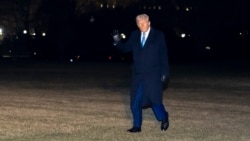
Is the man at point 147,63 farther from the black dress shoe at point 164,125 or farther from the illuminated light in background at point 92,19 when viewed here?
the illuminated light in background at point 92,19

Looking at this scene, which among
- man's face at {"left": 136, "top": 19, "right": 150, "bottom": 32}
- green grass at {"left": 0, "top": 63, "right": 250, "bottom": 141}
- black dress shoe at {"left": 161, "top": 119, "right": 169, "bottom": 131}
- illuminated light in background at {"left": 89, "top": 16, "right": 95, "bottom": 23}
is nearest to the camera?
man's face at {"left": 136, "top": 19, "right": 150, "bottom": 32}

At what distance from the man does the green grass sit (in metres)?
0.67

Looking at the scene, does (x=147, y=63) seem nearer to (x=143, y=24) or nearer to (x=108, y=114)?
(x=143, y=24)

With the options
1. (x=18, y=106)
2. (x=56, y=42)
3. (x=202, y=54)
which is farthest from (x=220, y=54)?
(x=18, y=106)

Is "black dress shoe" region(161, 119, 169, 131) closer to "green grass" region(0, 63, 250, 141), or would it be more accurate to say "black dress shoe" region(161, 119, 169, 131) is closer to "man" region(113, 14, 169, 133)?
"green grass" region(0, 63, 250, 141)

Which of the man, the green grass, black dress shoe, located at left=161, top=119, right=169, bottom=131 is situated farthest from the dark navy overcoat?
the green grass

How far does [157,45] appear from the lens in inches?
457

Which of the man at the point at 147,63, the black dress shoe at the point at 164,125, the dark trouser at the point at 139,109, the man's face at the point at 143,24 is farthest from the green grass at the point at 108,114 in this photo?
the man's face at the point at 143,24

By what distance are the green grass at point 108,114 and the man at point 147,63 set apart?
0.67 m

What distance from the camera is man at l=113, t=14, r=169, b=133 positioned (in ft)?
38.1

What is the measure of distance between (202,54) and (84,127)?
5140cm

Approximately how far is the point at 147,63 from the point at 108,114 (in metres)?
3.78

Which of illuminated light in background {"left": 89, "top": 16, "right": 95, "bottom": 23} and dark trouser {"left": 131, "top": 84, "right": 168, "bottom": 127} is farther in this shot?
illuminated light in background {"left": 89, "top": 16, "right": 95, "bottom": 23}

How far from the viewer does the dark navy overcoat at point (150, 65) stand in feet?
38.1
